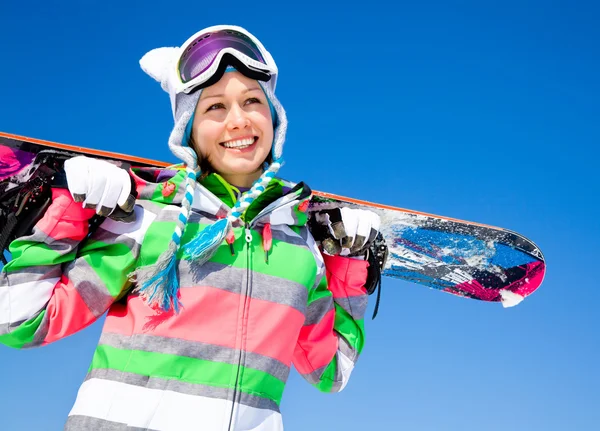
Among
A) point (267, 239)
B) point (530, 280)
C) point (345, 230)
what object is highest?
point (530, 280)

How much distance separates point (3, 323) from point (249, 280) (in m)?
1.00

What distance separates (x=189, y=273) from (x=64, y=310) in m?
0.53

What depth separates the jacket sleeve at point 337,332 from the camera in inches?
125

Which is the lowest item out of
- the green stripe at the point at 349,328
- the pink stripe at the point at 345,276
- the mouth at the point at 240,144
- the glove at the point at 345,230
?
the green stripe at the point at 349,328

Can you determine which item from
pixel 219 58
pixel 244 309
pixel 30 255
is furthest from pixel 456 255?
pixel 30 255

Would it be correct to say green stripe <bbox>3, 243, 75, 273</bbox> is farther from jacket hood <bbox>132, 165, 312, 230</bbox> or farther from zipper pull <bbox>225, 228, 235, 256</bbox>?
zipper pull <bbox>225, 228, 235, 256</bbox>

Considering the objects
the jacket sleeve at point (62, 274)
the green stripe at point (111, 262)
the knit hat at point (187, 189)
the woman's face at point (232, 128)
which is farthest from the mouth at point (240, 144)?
the green stripe at point (111, 262)

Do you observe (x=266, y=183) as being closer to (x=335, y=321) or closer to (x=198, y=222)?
(x=198, y=222)

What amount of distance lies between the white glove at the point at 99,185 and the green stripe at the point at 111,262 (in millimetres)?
207

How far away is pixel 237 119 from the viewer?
9.48 ft

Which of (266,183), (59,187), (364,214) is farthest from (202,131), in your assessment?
(364,214)

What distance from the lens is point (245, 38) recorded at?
316cm

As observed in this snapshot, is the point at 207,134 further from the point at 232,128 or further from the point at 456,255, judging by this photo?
the point at 456,255

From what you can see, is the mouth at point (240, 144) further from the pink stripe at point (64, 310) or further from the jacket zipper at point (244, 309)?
the pink stripe at point (64, 310)
